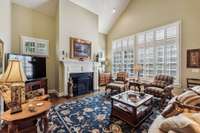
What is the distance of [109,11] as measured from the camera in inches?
263

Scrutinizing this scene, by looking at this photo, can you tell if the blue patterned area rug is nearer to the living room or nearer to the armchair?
the living room

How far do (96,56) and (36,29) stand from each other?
10.1 ft

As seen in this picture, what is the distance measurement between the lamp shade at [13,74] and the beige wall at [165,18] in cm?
539

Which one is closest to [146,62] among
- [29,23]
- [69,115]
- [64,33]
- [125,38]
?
[125,38]

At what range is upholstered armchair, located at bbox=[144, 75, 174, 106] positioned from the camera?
3879 millimetres

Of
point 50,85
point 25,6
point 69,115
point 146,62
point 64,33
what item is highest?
point 25,6

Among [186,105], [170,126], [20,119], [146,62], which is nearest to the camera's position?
[170,126]

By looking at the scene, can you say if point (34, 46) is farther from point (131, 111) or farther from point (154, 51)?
point (154, 51)

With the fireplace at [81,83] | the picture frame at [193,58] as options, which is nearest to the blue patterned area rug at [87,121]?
the fireplace at [81,83]

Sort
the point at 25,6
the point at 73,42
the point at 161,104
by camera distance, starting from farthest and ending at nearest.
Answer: the point at 73,42
the point at 25,6
the point at 161,104

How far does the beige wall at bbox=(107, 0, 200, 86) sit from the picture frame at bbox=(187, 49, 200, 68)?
0.15 meters

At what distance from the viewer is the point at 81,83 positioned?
5.61m

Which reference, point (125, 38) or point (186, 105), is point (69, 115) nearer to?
point (186, 105)

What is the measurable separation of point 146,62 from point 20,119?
18.5 ft
